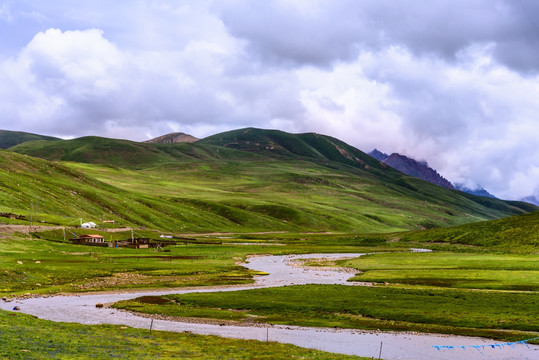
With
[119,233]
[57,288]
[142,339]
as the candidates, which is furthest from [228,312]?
[119,233]

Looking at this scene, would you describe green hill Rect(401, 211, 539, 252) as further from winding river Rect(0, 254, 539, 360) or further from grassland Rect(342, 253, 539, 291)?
winding river Rect(0, 254, 539, 360)

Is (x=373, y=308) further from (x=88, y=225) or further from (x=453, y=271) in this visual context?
(x=88, y=225)

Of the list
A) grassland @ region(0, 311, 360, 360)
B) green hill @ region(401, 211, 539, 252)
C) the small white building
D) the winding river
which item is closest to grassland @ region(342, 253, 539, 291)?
green hill @ region(401, 211, 539, 252)

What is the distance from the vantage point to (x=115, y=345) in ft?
143

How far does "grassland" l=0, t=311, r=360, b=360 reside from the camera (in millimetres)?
39562

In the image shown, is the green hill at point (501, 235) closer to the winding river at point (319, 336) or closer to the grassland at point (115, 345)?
the winding river at point (319, 336)

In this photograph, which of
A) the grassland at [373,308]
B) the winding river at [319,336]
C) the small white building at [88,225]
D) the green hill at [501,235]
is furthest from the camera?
the small white building at [88,225]

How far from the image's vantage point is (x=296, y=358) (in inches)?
1635

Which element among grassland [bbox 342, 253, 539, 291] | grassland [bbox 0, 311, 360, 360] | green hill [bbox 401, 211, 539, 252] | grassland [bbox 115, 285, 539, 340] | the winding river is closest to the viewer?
grassland [bbox 0, 311, 360, 360]

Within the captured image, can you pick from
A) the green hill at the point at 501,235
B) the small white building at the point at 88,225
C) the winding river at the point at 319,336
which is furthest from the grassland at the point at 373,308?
the small white building at the point at 88,225

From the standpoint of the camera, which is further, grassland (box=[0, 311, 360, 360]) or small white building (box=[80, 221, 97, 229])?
small white building (box=[80, 221, 97, 229])

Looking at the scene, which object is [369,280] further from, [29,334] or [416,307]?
[29,334]

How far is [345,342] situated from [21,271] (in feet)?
207

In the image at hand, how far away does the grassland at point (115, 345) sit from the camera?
39.6 metres
